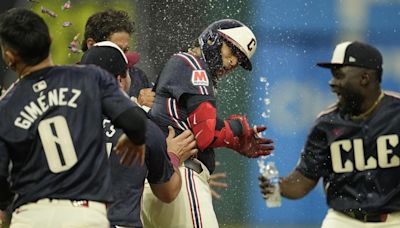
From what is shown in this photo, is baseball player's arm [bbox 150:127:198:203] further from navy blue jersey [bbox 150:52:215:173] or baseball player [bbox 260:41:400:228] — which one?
baseball player [bbox 260:41:400:228]

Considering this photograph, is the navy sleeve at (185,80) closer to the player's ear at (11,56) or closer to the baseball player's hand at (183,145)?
the baseball player's hand at (183,145)

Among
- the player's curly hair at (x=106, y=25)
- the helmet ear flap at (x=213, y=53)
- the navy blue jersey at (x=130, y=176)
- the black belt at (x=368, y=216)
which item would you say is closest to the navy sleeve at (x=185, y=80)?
the helmet ear flap at (x=213, y=53)

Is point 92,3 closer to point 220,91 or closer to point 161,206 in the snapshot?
point 220,91

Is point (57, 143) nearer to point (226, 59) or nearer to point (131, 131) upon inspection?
point (131, 131)

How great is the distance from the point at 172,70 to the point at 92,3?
14.2ft

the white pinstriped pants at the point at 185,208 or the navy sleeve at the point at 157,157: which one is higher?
the navy sleeve at the point at 157,157

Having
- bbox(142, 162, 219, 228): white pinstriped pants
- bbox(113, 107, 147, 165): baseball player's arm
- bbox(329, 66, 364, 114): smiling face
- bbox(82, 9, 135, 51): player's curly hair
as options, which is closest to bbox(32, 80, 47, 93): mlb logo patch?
bbox(113, 107, 147, 165): baseball player's arm

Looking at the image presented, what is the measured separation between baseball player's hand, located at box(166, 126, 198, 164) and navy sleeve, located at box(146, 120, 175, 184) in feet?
1.90

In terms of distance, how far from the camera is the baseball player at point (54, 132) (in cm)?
502

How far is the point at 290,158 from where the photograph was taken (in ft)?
36.0

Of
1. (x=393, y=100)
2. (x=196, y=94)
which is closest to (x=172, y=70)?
(x=196, y=94)

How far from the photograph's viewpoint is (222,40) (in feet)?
23.2

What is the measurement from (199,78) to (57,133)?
1878 mm

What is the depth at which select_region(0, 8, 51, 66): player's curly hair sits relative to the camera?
5.10 m
